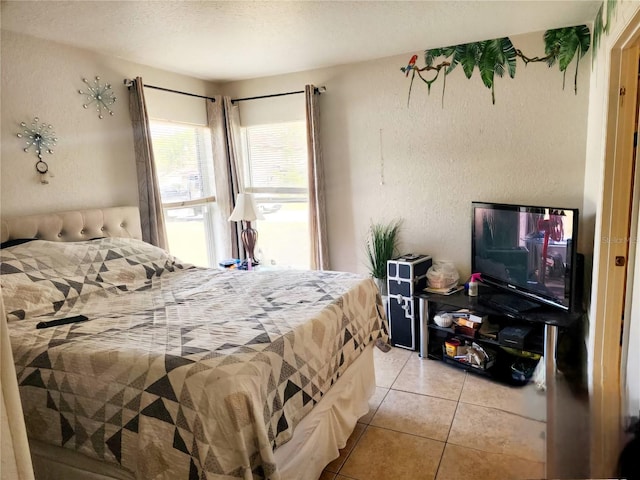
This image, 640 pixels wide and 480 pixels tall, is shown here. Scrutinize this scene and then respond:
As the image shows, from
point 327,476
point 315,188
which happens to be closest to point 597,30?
point 315,188

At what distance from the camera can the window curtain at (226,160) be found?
4207 mm

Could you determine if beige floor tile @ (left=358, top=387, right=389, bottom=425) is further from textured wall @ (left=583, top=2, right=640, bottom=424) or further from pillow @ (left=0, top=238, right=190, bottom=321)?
pillow @ (left=0, top=238, right=190, bottom=321)

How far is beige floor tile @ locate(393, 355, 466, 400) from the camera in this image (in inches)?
110

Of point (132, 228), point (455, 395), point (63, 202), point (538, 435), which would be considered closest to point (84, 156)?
point (63, 202)

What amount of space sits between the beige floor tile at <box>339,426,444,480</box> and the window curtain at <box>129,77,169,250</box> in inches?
87.5

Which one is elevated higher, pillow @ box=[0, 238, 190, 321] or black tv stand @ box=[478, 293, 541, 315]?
pillow @ box=[0, 238, 190, 321]

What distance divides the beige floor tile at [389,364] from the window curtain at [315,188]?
3.41 feet

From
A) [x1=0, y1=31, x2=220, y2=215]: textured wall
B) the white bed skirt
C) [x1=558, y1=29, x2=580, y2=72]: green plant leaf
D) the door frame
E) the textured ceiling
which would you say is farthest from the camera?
[x1=558, y1=29, x2=580, y2=72]: green plant leaf

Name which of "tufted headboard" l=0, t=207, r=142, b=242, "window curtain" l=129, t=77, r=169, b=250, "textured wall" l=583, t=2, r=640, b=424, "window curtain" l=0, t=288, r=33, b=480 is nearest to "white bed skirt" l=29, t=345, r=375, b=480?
"window curtain" l=0, t=288, r=33, b=480

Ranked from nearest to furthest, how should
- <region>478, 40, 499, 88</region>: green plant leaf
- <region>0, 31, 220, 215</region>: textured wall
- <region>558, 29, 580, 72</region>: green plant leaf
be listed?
1. <region>0, 31, 220, 215</region>: textured wall
2. <region>558, 29, 580, 72</region>: green plant leaf
3. <region>478, 40, 499, 88</region>: green plant leaf

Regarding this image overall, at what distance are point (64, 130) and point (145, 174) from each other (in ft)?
2.10

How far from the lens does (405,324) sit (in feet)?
11.2

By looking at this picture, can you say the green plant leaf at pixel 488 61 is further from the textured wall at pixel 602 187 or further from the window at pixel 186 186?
the window at pixel 186 186

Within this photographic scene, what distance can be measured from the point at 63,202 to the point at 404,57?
285 centimetres
